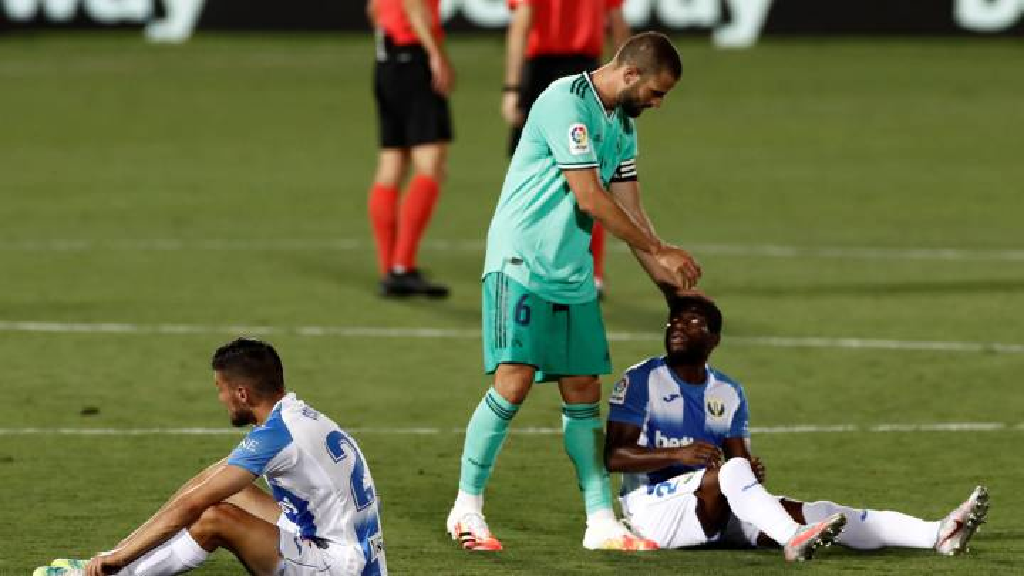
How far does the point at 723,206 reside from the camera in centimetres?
1838

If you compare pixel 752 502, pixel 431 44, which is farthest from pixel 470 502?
pixel 431 44

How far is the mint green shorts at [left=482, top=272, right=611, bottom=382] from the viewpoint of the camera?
26.2ft

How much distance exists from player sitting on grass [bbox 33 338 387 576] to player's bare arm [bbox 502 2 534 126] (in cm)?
678

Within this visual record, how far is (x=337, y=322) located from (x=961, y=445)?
4.48 meters

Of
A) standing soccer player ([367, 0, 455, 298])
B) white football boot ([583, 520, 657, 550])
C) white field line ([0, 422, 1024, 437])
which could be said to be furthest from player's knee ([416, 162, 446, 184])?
white football boot ([583, 520, 657, 550])

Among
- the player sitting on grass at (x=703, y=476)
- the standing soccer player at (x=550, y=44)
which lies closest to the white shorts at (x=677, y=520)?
the player sitting on grass at (x=703, y=476)

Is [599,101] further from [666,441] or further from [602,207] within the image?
[666,441]

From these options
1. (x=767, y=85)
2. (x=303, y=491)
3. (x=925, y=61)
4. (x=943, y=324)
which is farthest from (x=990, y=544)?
(x=925, y=61)

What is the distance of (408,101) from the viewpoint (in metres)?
13.8

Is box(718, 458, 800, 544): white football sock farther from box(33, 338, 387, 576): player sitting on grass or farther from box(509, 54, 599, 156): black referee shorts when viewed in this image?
box(509, 54, 599, 156): black referee shorts

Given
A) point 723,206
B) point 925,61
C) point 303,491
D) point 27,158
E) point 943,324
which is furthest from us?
point 925,61

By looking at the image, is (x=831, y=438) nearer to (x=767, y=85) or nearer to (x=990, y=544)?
(x=990, y=544)

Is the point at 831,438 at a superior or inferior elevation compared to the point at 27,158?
superior

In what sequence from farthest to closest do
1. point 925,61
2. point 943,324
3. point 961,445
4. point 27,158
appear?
point 925,61, point 27,158, point 943,324, point 961,445
